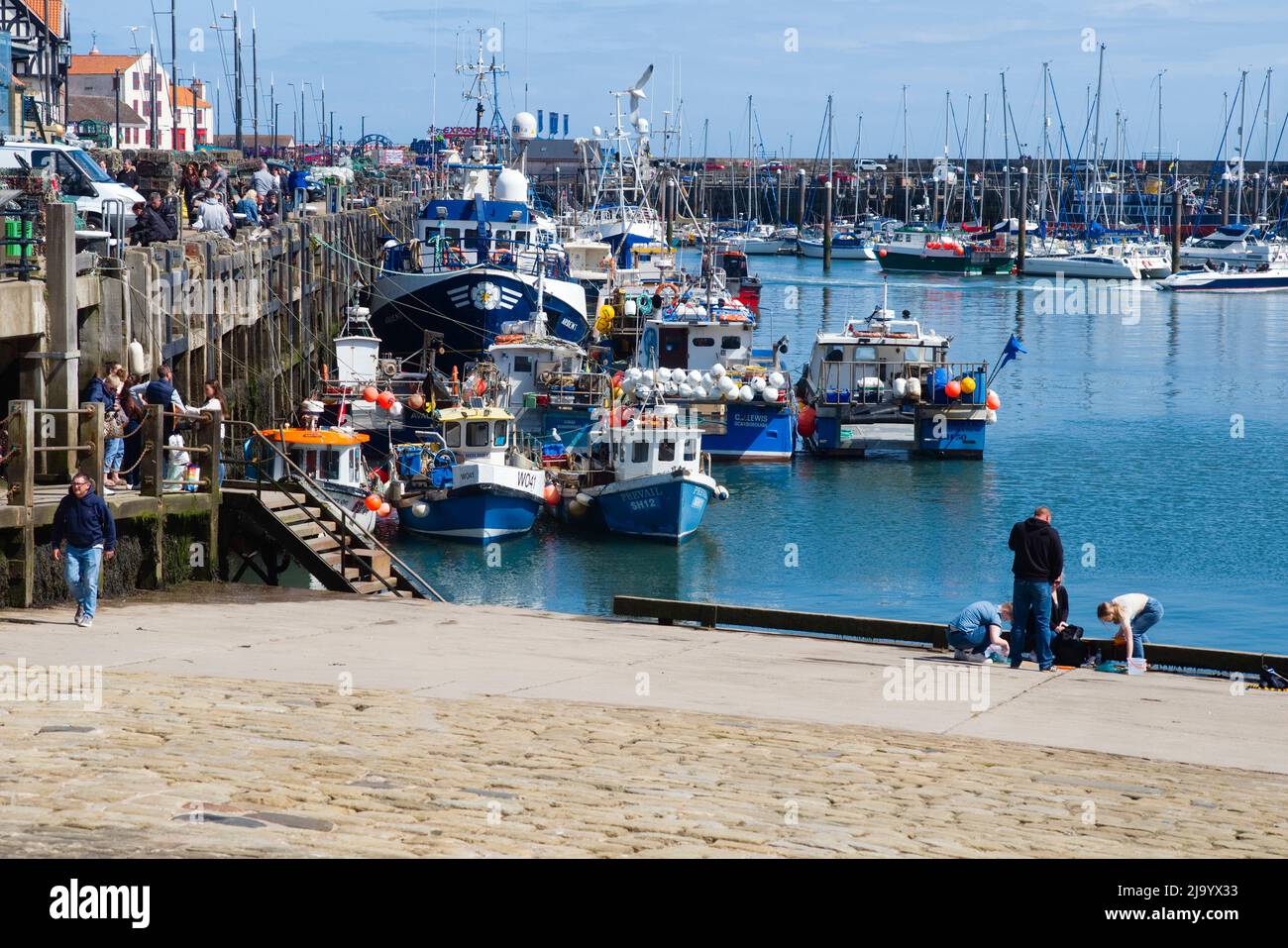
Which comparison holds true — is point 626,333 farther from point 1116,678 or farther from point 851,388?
point 1116,678

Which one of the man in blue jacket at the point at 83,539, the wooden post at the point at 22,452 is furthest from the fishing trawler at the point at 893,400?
the man in blue jacket at the point at 83,539

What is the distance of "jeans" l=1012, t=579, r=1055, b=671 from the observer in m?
15.4

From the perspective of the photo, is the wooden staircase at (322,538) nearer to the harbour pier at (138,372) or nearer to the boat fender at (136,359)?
the harbour pier at (138,372)

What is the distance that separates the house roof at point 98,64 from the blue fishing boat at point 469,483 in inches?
3421

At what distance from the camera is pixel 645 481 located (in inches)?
1273

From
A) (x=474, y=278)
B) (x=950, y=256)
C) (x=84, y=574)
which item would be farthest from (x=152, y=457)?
(x=950, y=256)

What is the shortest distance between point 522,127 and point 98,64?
2541 inches

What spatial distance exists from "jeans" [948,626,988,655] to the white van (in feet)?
53.8

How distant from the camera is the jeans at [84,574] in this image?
15.0m

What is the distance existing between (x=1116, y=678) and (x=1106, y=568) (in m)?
16.6

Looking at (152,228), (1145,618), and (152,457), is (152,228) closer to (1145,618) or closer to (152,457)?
(152,457)

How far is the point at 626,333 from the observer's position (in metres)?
48.1
